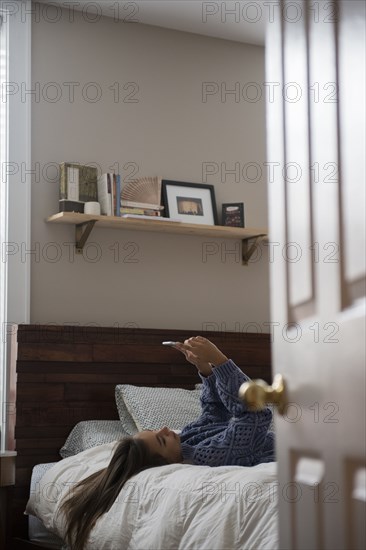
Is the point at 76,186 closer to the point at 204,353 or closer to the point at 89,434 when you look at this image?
the point at 89,434

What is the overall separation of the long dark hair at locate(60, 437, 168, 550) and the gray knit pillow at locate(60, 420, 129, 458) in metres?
0.67

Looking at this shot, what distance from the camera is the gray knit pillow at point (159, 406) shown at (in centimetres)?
349

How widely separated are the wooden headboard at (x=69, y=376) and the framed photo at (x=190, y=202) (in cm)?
59

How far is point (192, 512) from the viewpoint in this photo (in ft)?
7.42

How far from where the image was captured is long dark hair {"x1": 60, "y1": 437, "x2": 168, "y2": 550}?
2.61 m

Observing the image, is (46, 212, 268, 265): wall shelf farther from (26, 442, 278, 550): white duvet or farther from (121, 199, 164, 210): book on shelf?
(26, 442, 278, 550): white duvet

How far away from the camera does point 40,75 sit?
4031mm

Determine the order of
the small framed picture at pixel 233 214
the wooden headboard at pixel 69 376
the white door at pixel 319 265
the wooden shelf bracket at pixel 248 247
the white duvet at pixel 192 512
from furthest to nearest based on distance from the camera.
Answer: the wooden shelf bracket at pixel 248 247 → the small framed picture at pixel 233 214 → the wooden headboard at pixel 69 376 → the white duvet at pixel 192 512 → the white door at pixel 319 265

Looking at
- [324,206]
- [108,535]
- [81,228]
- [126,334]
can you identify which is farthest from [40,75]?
[324,206]

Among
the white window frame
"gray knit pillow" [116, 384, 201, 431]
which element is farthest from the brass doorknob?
the white window frame

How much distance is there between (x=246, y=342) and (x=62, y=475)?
4.66ft

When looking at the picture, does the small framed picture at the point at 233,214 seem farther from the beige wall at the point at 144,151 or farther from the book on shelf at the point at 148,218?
the book on shelf at the point at 148,218

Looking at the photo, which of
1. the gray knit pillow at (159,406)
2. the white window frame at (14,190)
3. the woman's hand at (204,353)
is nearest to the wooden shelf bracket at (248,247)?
the gray knit pillow at (159,406)

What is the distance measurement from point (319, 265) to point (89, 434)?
2.52 metres
